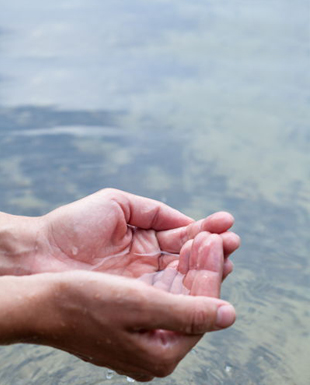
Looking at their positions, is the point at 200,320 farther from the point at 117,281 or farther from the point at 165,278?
the point at 165,278

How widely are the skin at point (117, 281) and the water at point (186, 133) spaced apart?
0.38 metres

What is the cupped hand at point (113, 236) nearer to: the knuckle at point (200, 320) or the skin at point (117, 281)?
the skin at point (117, 281)

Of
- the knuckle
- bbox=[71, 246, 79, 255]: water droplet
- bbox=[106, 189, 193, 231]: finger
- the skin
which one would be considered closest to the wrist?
the skin

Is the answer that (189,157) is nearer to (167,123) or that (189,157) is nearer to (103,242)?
(167,123)

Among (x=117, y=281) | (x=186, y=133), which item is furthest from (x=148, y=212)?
(x=186, y=133)

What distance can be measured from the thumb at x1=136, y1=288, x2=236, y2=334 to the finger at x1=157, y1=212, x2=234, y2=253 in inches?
11.7

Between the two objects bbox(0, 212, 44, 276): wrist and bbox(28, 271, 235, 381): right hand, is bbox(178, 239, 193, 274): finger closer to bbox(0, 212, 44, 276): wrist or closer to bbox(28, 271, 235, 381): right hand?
bbox(28, 271, 235, 381): right hand

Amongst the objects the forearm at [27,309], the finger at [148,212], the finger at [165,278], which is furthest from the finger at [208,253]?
the forearm at [27,309]

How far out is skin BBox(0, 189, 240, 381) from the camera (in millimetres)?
1231

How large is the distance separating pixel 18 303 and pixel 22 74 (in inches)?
92.0

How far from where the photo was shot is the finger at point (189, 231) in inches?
59.2

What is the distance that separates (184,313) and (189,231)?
1.62ft

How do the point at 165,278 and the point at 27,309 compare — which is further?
the point at 165,278

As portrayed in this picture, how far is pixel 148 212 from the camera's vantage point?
1749 millimetres
